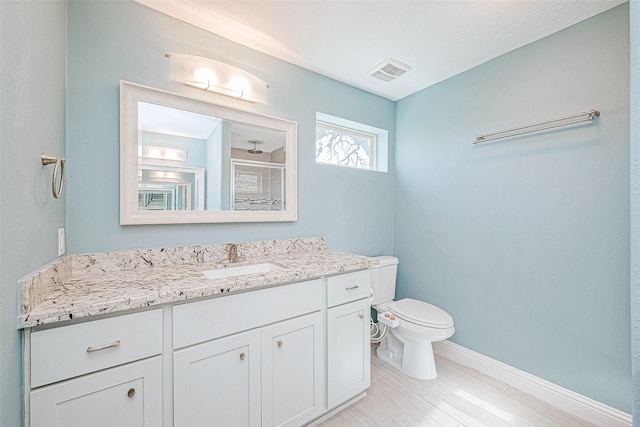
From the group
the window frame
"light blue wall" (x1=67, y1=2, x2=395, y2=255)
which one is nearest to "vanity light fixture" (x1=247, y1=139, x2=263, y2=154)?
"light blue wall" (x1=67, y1=2, x2=395, y2=255)

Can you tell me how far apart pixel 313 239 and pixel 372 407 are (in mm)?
1169

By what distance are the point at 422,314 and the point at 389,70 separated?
1898 millimetres

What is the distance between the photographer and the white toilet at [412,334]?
1890 millimetres

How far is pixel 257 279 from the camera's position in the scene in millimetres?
1277

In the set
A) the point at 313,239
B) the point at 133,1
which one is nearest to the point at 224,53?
the point at 133,1

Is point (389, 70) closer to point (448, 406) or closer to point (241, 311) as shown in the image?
point (241, 311)

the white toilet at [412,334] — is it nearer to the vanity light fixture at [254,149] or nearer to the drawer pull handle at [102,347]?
the vanity light fixture at [254,149]

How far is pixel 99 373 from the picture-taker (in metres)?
0.96

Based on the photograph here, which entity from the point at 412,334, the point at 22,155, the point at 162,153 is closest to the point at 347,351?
the point at 412,334

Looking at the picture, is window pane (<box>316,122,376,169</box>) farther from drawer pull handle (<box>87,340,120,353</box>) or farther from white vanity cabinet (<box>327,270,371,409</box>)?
drawer pull handle (<box>87,340,120,353</box>)

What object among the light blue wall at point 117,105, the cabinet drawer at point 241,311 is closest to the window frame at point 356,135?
the light blue wall at point 117,105

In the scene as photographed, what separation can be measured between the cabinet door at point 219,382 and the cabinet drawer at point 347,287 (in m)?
0.48

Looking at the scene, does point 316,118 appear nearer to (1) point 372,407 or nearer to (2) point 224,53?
(2) point 224,53

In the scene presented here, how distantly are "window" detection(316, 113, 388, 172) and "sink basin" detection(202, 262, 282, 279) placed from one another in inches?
39.7
